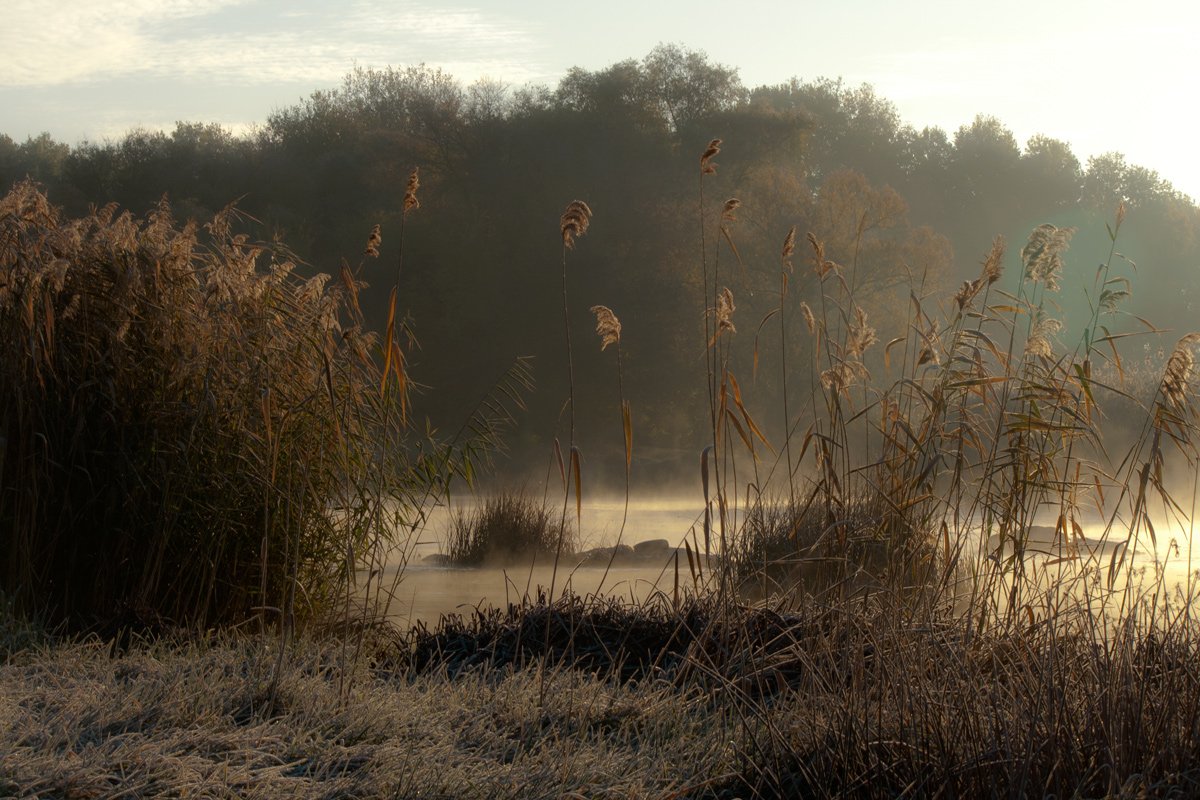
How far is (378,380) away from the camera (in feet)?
16.2

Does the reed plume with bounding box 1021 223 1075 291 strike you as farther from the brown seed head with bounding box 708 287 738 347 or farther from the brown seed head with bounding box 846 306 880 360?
the brown seed head with bounding box 708 287 738 347

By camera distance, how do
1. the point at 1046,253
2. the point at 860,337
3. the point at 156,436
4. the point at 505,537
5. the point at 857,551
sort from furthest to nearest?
1. the point at 505,537
2. the point at 857,551
3. the point at 156,436
4. the point at 860,337
5. the point at 1046,253

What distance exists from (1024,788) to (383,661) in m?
2.16

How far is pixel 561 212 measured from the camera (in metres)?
19.6

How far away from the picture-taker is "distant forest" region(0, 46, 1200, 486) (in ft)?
59.8

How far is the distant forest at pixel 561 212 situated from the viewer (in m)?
18.2

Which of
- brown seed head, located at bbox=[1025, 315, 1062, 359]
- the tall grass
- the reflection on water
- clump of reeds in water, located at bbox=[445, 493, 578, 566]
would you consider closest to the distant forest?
the reflection on water

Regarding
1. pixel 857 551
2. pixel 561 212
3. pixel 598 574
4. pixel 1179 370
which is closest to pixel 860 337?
pixel 1179 370

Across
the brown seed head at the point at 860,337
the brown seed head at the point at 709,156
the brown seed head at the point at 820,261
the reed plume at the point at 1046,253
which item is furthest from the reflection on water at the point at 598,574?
the brown seed head at the point at 709,156

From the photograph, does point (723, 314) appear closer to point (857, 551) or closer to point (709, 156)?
point (709, 156)

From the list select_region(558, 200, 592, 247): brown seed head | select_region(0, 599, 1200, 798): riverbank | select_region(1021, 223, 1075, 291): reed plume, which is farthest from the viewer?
select_region(1021, 223, 1075, 291): reed plume

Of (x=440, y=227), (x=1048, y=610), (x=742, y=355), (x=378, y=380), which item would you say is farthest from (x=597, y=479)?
(x=1048, y=610)

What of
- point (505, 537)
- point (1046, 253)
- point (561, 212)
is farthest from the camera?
point (561, 212)

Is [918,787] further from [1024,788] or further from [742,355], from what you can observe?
[742,355]
